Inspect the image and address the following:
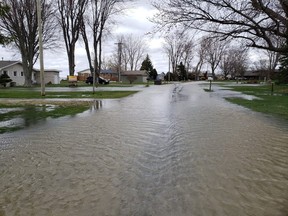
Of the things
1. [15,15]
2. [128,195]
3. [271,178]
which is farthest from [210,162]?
[15,15]

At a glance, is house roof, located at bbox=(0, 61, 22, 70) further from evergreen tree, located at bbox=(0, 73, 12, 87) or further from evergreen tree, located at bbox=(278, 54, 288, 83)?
evergreen tree, located at bbox=(278, 54, 288, 83)

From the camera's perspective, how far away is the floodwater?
388 cm

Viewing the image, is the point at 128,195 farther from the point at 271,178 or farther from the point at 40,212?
the point at 271,178

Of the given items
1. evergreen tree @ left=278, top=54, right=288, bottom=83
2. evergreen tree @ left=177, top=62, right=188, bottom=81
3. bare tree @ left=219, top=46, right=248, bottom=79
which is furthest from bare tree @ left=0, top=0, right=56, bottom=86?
bare tree @ left=219, top=46, right=248, bottom=79

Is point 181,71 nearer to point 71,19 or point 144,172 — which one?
point 71,19

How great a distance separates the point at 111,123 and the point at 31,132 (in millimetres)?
2674

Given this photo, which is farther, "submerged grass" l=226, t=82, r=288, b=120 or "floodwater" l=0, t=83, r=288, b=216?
"submerged grass" l=226, t=82, r=288, b=120

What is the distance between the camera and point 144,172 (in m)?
5.23

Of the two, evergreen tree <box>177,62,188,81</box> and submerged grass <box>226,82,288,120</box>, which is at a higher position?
evergreen tree <box>177,62,188,81</box>

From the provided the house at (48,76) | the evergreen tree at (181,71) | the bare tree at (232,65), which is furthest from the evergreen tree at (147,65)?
the house at (48,76)

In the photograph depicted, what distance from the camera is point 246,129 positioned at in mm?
9641

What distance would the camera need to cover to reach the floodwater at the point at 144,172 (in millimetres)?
3876

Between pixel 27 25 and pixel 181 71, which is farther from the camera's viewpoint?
pixel 181 71

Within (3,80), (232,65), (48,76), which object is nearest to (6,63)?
(48,76)
